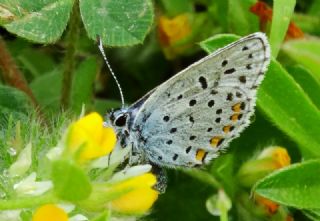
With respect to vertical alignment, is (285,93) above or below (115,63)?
above

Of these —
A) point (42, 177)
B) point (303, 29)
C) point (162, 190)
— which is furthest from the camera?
point (303, 29)

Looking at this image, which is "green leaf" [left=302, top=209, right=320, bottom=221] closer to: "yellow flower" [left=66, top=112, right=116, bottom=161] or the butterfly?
the butterfly

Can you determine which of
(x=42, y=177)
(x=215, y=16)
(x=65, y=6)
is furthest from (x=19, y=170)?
(x=215, y=16)

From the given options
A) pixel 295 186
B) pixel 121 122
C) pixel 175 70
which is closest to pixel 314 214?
pixel 295 186

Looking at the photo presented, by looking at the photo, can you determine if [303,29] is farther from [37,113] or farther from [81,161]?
[81,161]

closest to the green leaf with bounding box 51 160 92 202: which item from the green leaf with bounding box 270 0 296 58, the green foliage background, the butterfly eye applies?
the green foliage background

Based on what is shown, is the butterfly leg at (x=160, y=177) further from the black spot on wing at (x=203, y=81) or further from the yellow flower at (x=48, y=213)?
the yellow flower at (x=48, y=213)

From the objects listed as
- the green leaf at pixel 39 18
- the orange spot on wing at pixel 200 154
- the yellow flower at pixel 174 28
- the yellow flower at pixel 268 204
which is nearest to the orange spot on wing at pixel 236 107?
the orange spot on wing at pixel 200 154
